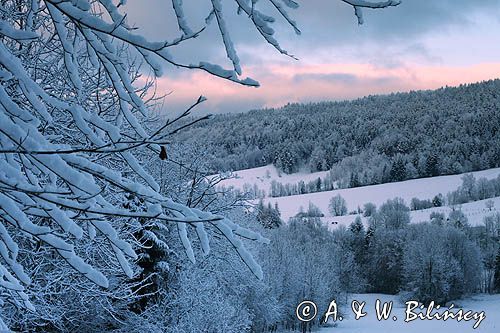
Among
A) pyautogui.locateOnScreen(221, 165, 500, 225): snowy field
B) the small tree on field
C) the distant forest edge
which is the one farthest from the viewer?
the distant forest edge

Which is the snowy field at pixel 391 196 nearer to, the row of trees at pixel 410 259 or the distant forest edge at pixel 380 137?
the distant forest edge at pixel 380 137

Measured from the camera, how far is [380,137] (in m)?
121

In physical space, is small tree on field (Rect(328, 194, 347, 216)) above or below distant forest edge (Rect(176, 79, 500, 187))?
below

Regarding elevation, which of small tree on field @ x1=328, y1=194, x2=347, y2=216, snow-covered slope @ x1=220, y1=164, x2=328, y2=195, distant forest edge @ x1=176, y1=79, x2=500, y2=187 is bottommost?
small tree on field @ x1=328, y1=194, x2=347, y2=216

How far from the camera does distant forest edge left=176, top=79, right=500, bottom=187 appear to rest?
9831cm

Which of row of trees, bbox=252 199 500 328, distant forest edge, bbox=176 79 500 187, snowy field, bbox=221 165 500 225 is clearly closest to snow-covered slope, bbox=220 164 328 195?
distant forest edge, bbox=176 79 500 187

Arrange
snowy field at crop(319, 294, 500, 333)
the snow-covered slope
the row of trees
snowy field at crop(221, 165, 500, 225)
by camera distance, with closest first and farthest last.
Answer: snowy field at crop(319, 294, 500, 333) < the row of trees < snowy field at crop(221, 165, 500, 225) < the snow-covered slope

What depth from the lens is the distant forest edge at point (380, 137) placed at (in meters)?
98.3

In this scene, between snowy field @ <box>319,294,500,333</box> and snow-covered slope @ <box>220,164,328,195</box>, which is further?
snow-covered slope @ <box>220,164,328,195</box>

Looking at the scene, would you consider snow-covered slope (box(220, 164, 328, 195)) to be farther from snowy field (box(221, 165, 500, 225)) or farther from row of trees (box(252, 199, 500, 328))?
row of trees (box(252, 199, 500, 328))

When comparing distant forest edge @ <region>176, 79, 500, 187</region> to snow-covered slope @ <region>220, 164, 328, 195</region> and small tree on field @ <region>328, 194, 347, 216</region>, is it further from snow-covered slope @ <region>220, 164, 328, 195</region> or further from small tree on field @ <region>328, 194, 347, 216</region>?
small tree on field @ <region>328, 194, 347, 216</region>

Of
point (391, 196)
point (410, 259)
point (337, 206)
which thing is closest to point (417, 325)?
point (410, 259)

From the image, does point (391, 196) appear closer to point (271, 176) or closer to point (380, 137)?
point (271, 176)

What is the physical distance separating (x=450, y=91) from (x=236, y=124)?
205 feet
